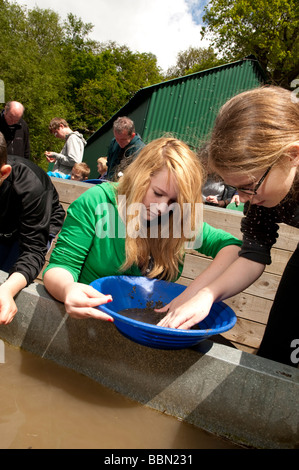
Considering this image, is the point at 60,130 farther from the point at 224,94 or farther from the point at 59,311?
the point at 224,94

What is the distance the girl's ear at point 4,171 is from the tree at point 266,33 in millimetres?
16171

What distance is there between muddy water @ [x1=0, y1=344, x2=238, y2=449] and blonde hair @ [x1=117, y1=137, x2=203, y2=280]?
0.51m

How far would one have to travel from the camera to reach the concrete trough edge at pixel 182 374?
1.13m

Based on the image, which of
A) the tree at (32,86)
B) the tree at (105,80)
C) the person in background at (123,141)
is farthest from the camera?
the tree at (105,80)

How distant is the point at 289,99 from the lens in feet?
3.82

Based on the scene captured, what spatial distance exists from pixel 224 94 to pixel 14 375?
9628 mm

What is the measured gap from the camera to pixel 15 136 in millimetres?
4500

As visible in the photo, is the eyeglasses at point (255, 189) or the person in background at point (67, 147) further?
the person in background at point (67, 147)

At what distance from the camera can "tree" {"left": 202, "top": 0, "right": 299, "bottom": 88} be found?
16.2 m
